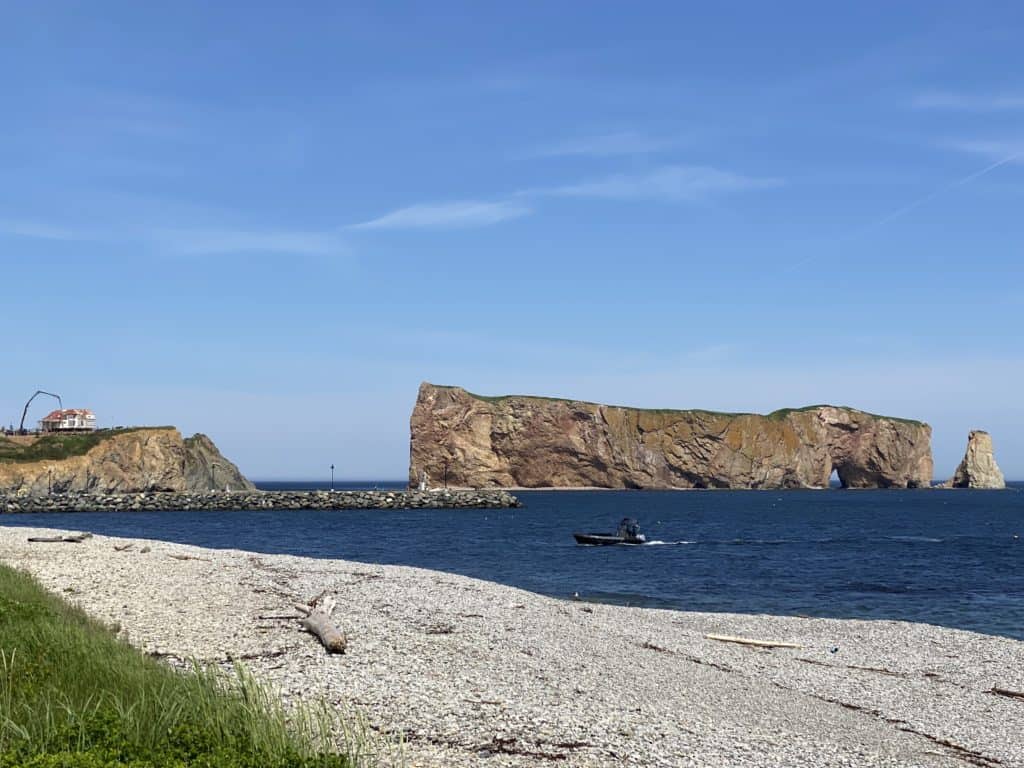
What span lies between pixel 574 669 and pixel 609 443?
16715 cm

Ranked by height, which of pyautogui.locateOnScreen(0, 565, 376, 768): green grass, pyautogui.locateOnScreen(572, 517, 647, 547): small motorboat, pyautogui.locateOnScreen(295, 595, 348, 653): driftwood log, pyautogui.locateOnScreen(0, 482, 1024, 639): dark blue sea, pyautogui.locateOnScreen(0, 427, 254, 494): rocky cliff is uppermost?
pyautogui.locateOnScreen(0, 427, 254, 494): rocky cliff

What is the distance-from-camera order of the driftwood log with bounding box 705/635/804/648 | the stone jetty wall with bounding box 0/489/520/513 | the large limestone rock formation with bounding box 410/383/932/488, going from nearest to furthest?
the driftwood log with bounding box 705/635/804/648 < the stone jetty wall with bounding box 0/489/520/513 < the large limestone rock formation with bounding box 410/383/932/488

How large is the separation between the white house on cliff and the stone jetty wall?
27157 millimetres

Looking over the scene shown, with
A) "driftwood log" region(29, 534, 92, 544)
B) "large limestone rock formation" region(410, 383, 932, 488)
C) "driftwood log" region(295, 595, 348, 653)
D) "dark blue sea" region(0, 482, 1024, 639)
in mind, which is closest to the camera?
"driftwood log" region(295, 595, 348, 653)

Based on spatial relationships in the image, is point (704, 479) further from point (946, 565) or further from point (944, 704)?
point (944, 704)

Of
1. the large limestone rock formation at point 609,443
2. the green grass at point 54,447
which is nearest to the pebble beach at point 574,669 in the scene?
the green grass at point 54,447

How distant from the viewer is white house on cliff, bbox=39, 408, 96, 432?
472 ft

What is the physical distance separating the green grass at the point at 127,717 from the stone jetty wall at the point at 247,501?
100978 mm

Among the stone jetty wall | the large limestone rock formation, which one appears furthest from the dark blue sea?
the large limestone rock formation

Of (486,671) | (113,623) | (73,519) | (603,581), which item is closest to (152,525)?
(73,519)

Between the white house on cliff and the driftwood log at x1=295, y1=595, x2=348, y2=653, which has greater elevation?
the white house on cliff

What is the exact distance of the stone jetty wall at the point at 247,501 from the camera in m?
105

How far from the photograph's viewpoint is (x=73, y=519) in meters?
89.4

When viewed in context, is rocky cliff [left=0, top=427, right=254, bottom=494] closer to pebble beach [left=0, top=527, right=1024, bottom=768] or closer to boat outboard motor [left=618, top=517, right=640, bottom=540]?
boat outboard motor [left=618, top=517, right=640, bottom=540]
